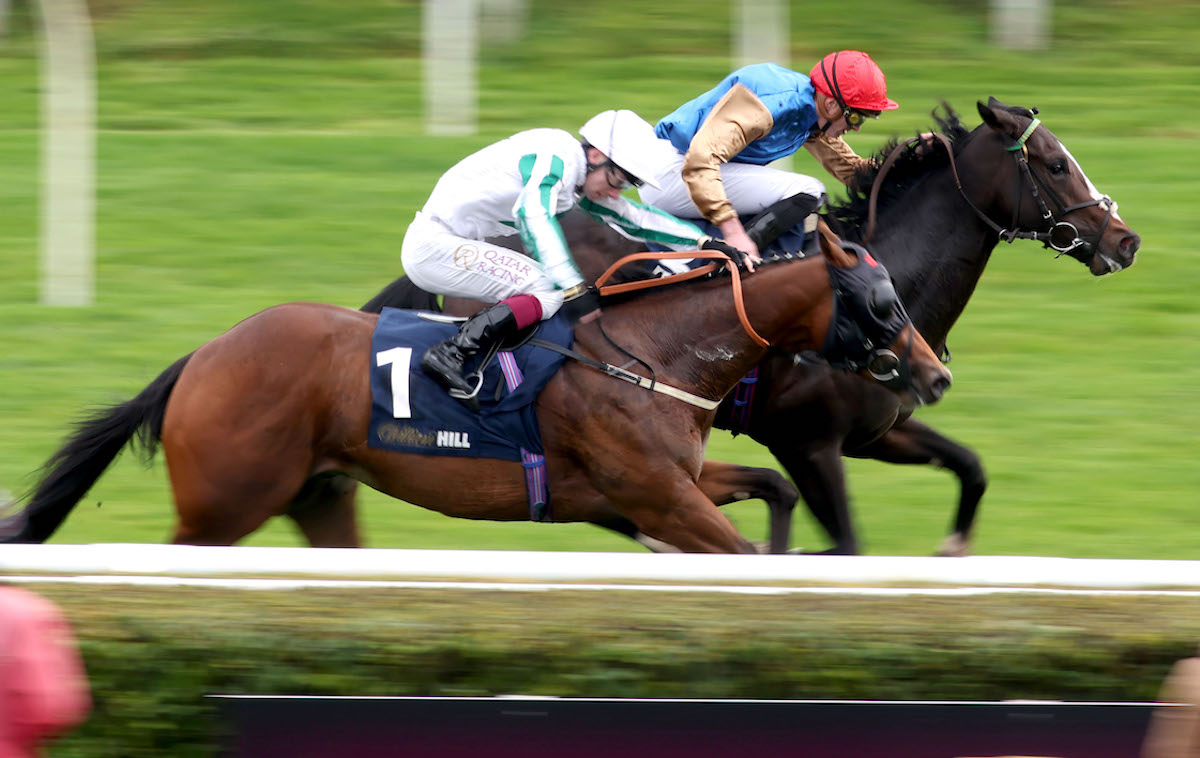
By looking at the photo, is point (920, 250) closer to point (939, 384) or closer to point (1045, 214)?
point (1045, 214)

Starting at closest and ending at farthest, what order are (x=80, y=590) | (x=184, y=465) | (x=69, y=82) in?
(x=80, y=590) < (x=184, y=465) < (x=69, y=82)

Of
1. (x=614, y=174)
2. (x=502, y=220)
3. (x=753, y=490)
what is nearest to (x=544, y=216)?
(x=614, y=174)

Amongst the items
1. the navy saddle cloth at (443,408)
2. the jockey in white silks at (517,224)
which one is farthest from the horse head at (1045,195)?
the navy saddle cloth at (443,408)

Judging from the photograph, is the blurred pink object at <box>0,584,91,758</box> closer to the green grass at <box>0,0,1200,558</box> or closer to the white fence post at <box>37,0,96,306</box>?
the green grass at <box>0,0,1200,558</box>

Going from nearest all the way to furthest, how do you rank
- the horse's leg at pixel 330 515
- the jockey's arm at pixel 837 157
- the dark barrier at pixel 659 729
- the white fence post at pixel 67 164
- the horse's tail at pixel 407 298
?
the dark barrier at pixel 659 729, the horse's leg at pixel 330 515, the horse's tail at pixel 407 298, the jockey's arm at pixel 837 157, the white fence post at pixel 67 164

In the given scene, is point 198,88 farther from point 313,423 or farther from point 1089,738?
point 1089,738

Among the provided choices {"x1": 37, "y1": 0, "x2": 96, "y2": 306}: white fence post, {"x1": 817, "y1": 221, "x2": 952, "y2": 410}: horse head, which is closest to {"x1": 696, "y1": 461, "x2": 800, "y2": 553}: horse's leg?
{"x1": 817, "y1": 221, "x2": 952, "y2": 410}: horse head

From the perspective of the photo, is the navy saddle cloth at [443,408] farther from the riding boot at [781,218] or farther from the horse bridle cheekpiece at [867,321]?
the riding boot at [781,218]

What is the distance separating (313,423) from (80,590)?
1311 mm

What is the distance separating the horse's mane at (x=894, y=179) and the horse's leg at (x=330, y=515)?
190 centimetres

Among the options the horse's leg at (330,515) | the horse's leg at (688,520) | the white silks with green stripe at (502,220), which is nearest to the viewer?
the horse's leg at (688,520)

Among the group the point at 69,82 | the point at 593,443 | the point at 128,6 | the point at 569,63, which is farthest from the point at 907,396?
the point at 128,6

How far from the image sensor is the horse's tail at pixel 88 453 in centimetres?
484

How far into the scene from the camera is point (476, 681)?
331 cm
